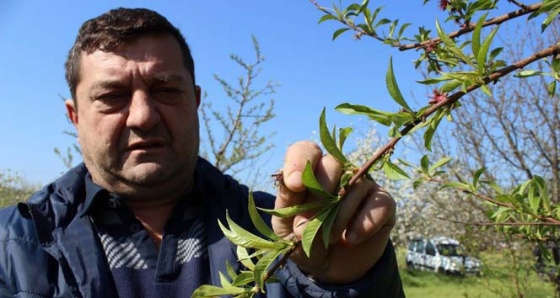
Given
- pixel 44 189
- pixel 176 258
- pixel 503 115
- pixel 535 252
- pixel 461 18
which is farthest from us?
pixel 503 115

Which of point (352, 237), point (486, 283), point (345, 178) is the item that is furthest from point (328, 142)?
point (486, 283)

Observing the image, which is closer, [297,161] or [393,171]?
[393,171]

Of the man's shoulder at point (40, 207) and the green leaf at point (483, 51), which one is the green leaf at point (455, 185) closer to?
the green leaf at point (483, 51)

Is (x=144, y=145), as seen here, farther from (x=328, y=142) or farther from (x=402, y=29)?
(x=328, y=142)

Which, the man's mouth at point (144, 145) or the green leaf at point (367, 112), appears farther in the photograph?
the man's mouth at point (144, 145)

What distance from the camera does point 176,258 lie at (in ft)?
6.64

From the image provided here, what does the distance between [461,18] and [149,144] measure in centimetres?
129

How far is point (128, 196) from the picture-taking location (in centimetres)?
215

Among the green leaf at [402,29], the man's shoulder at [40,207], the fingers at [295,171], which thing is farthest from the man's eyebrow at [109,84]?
the fingers at [295,171]

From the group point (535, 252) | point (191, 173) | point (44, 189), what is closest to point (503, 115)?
point (535, 252)

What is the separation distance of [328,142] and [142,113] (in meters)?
1.40

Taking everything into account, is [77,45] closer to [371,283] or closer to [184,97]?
[184,97]

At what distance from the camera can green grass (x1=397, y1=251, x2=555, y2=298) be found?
584 cm

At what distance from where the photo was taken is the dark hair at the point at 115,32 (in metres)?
2.19
